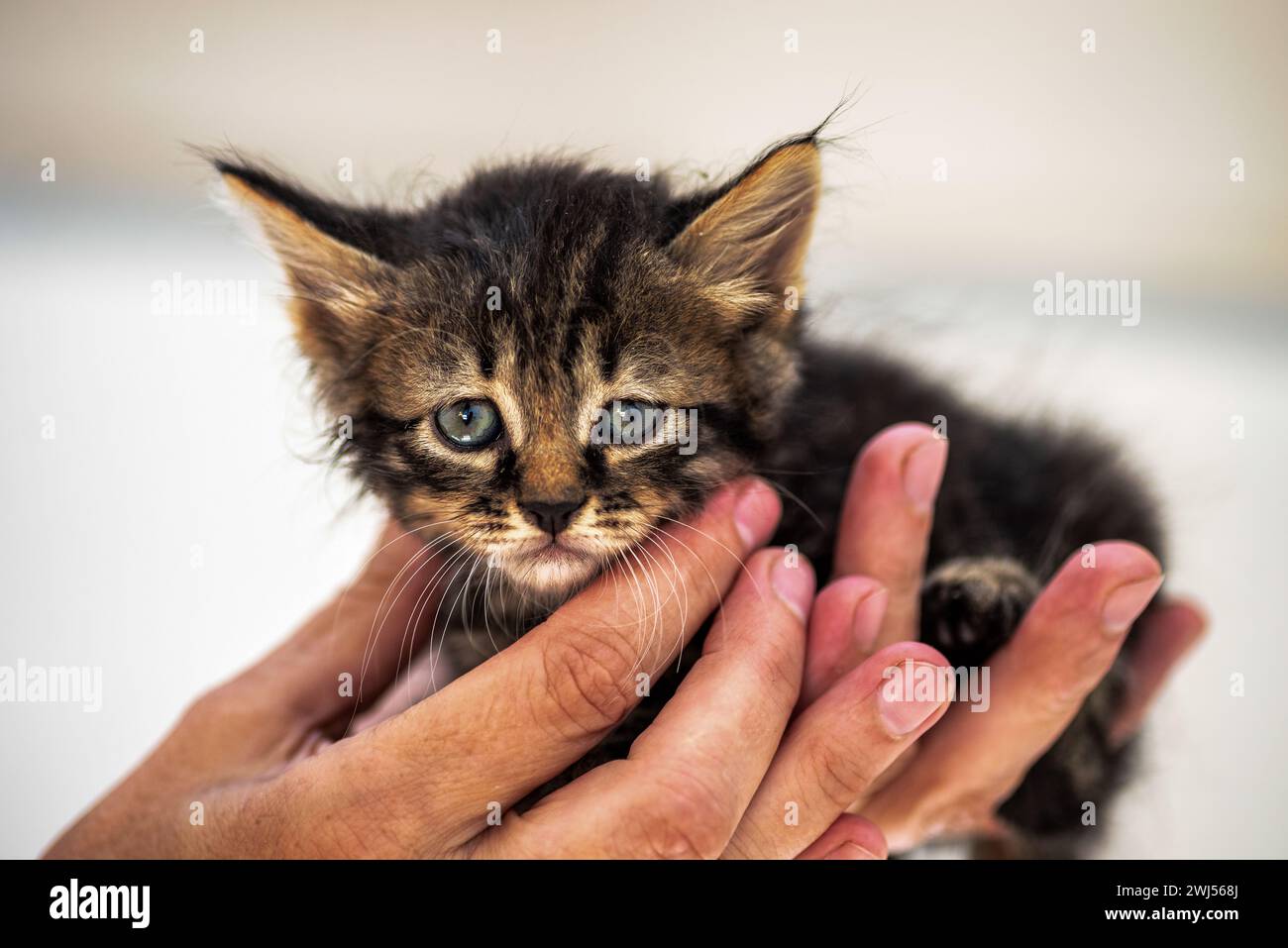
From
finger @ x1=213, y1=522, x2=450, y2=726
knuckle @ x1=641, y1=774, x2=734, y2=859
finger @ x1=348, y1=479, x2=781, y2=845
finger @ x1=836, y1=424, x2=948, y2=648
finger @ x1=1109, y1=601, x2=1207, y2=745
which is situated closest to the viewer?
knuckle @ x1=641, y1=774, x2=734, y2=859

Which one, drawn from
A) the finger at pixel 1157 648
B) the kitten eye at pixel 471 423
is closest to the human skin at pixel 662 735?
the kitten eye at pixel 471 423

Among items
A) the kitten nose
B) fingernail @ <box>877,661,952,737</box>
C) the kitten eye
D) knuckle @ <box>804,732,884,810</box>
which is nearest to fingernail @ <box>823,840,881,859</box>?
knuckle @ <box>804,732,884,810</box>

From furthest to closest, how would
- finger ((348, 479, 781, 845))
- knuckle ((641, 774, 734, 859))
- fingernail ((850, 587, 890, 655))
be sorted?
fingernail ((850, 587, 890, 655)) < finger ((348, 479, 781, 845)) < knuckle ((641, 774, 734, 859))

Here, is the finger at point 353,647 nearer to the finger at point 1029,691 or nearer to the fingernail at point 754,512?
the fingernail at point 754,512

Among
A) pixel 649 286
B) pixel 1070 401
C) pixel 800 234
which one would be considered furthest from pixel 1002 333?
pixel 649 286

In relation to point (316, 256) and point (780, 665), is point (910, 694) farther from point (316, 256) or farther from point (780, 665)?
point (316, 256)

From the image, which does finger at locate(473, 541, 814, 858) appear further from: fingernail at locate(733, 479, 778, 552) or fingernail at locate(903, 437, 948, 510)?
fingernail at locate(903, 437, 948, 510)
